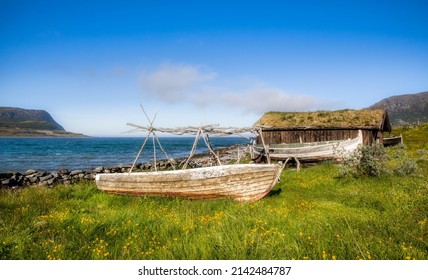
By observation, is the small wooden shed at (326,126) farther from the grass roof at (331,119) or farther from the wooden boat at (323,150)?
the wooden boat at (323,150)

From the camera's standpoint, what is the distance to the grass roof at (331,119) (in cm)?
2402

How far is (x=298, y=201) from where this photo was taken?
9086 mm

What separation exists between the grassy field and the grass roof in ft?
46.1

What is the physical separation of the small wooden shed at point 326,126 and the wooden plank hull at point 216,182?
14.5m

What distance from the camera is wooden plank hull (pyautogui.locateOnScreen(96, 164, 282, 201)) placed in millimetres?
9359

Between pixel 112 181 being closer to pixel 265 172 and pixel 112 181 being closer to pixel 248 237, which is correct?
pixel 265 172

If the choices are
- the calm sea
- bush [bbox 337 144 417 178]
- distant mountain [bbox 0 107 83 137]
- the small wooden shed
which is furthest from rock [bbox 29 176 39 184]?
distant mountain [bbox 0 107 83 137]

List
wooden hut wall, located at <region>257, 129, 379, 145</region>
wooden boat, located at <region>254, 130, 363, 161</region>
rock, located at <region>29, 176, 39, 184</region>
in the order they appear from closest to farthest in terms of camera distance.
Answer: rock, located at <region>29, 176, 39, 184</region> → wooden boat, located at <region>254, 130, 363, 161</region> → wooden hut wall, located at <region>257, 129, 379, 145</region>

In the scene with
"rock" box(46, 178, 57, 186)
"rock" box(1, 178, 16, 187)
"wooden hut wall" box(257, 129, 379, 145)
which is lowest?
"rock" box(46, 178, 57, 186)

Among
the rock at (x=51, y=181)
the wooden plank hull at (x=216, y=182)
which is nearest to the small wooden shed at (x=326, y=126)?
the wooden plank hull at (x=216, y=182)

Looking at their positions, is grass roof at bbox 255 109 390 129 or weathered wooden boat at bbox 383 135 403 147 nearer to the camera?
grass roof at bbox 255 109 390 129

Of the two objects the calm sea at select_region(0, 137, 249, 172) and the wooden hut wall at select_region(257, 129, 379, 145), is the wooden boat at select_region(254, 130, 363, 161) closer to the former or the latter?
the wooden hut wall at select_region(257, 129, 379, 145)

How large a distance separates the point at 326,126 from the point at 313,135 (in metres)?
1.49
